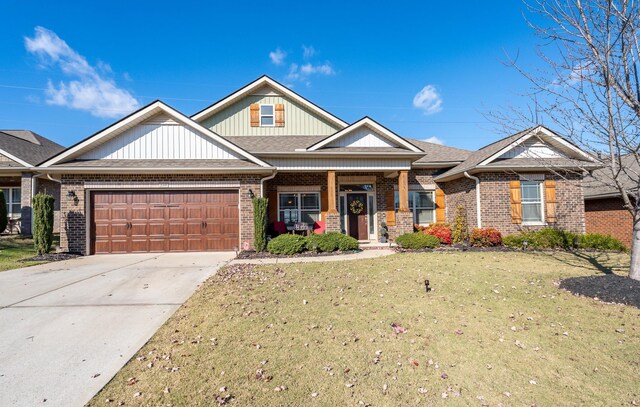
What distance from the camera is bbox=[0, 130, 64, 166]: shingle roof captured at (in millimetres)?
15872

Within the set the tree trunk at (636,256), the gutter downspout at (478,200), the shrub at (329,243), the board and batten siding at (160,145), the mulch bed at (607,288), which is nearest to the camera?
the mulch bed at (607,288)

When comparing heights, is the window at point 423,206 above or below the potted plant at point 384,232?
above

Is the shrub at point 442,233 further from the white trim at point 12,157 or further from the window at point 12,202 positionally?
the window at point 12,202

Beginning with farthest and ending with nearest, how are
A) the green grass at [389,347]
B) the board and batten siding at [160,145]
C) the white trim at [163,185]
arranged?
the board and batten siding at [160,145], the white trim at [163,185], the green grass at [389,347]

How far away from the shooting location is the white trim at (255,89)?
48.9 ft

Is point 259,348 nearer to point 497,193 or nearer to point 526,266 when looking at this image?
point 526,266

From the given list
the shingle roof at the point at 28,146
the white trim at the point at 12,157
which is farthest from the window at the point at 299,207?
the shingle roof at the point at 28,146

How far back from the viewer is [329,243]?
10.6m

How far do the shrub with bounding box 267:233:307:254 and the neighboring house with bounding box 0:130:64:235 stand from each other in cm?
1146

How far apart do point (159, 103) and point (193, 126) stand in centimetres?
139

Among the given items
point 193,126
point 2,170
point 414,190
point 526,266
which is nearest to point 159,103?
point 193,126

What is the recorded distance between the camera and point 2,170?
1466 centimetres

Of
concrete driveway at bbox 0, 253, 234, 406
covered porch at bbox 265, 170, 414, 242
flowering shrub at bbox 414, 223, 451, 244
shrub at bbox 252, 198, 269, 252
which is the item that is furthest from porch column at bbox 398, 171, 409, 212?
concrete driveway at bbox 0, 253, 234, 406

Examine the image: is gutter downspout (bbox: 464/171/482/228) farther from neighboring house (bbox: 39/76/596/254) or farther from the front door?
the front door
